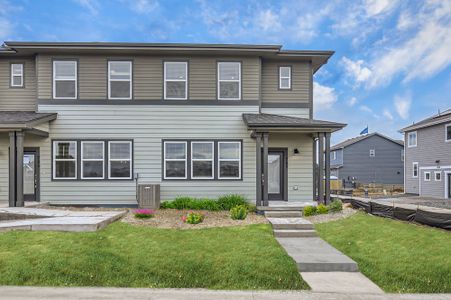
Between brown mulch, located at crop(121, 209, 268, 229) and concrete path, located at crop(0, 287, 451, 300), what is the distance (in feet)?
12.9

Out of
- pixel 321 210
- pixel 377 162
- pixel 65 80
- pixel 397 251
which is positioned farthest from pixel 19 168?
pixel 377 162

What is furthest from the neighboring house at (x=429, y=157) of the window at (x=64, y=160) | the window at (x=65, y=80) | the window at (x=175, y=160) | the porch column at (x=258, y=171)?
the window at (x=64, y=160)

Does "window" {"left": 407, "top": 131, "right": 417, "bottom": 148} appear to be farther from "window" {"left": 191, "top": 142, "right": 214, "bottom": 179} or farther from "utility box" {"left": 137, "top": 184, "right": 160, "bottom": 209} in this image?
"utility box" {"left": 137, "top": 184, "right": 160, "bottom": 209}

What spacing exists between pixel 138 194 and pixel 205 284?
734cm

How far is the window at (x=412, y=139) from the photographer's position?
25553mm

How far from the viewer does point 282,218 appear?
33.7 ft

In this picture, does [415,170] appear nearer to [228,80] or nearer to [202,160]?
[228,80]

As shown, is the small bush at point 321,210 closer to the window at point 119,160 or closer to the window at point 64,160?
the window at point 119,160

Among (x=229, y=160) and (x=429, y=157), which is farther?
(x=429, y=157)

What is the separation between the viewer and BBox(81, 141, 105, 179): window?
40.8 feet

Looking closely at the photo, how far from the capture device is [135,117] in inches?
496

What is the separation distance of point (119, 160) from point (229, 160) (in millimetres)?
4274

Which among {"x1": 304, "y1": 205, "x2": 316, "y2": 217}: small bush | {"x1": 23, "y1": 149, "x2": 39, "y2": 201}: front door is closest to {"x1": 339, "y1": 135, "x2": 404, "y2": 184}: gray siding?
{"x1": 304, "y1": 205, "x2": 316, "y2": 217}: small bush

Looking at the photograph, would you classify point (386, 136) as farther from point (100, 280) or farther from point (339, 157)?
point (100, 280)
